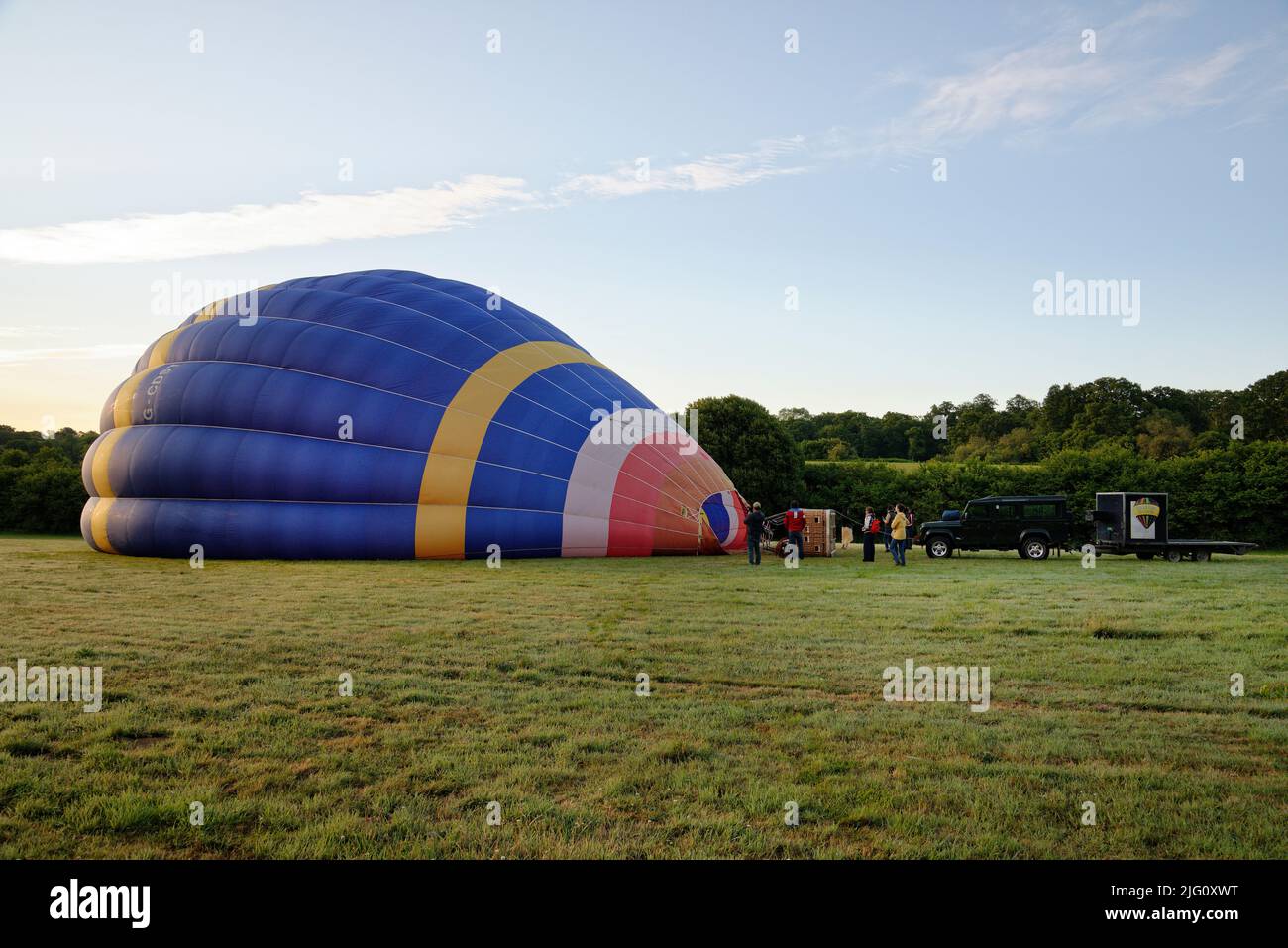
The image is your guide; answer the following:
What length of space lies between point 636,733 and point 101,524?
1847 cm

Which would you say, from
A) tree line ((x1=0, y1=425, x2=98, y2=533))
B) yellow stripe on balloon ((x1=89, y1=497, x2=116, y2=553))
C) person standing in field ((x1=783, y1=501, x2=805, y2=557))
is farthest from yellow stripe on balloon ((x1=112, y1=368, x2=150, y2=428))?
tree line ((x1=0, y1=425, x2=98, y2=533))

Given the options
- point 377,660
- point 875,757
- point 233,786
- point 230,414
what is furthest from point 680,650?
point 230,414

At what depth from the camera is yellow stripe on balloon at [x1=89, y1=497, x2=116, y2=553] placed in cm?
1925

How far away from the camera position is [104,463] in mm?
19422

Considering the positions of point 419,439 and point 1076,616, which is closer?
point 1076,616

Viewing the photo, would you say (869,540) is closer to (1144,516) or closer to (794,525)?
(794,525)

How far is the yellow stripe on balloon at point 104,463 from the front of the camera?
19375 millimetres

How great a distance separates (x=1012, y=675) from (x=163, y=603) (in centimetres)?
986

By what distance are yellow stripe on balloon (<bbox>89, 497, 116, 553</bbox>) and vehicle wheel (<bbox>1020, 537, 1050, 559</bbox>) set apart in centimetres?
2146

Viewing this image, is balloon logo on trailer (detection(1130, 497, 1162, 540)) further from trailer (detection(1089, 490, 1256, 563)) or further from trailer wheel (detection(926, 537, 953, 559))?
trailer wheel (detection(926, 537, 953, 559))

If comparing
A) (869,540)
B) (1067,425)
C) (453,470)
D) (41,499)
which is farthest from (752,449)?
(1067,425)
